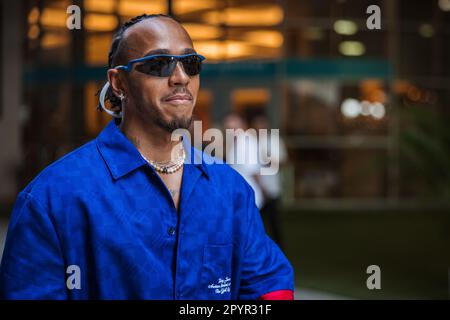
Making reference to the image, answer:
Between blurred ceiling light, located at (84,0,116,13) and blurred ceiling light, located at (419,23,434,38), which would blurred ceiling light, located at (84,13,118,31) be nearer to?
blurred ceiling light, located at (84,0,116,13)

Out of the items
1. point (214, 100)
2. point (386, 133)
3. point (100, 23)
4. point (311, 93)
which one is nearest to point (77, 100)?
point (100, 23)

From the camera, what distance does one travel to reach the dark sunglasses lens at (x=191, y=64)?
221cm

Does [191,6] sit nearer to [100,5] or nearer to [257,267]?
[100,5]

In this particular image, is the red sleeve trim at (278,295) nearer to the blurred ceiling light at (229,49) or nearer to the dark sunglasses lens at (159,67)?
the dark sunglasses lens at (159,67)

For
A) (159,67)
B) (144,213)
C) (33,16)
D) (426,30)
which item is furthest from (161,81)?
(426,30)

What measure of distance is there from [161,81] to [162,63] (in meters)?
0.05

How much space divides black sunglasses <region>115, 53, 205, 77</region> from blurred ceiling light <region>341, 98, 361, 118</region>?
15.9 metres

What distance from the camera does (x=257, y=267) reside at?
2.30 metres

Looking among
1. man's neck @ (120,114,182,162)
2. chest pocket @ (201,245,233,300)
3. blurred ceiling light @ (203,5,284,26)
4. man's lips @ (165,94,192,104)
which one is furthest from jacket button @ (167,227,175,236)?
blurred ceiling light @ (203,5,284,26)

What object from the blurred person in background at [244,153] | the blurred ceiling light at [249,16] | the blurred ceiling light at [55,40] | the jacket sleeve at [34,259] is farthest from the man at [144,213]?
the blurred ceiling light at [55,40]

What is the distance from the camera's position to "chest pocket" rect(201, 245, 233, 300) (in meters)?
2.14

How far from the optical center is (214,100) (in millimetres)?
17562

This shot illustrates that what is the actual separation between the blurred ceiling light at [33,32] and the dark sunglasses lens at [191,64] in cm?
1702
